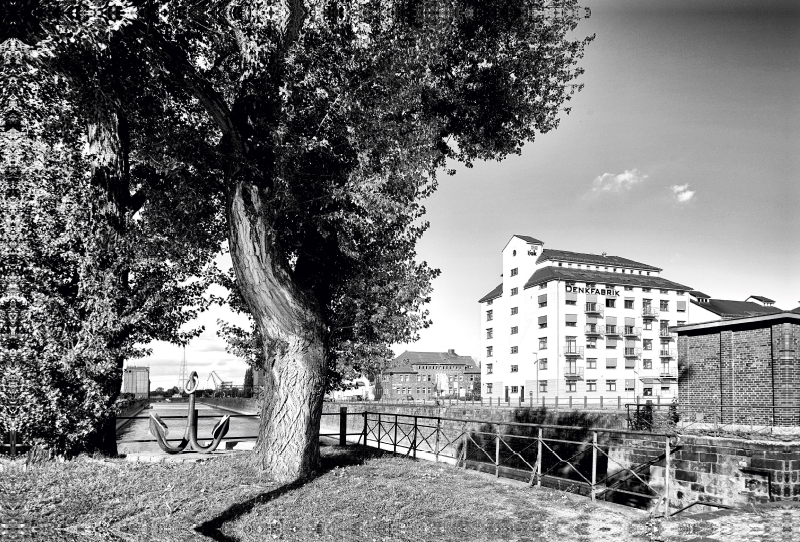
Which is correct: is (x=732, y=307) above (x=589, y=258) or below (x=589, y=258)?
below

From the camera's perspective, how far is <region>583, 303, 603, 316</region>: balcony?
6319 cm

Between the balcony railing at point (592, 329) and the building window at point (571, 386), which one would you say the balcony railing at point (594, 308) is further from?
the building window at point (571, 386)

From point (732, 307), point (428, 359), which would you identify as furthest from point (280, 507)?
point (428, 359)

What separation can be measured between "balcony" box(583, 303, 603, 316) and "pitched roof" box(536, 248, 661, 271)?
18.1 feet

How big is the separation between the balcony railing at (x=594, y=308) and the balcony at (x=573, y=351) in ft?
12.5

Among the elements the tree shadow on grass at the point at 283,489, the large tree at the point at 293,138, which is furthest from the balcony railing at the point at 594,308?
the large tree at the point at 293,138

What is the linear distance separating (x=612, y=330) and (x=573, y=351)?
604 centimetres

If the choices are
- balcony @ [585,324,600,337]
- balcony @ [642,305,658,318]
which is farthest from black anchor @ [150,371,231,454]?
balcony @ [642,305,658,318]

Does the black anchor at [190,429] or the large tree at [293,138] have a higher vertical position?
the large tree at [293,138]

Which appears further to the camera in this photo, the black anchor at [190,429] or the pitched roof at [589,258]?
the pitched roof at [589,258]

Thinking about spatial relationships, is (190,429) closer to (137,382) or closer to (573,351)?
(573,351)

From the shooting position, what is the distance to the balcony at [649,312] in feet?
221

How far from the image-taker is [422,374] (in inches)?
4811

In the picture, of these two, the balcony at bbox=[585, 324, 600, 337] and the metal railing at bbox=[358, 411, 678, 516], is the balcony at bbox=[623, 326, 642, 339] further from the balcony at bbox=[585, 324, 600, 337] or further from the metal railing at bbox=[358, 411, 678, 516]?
the metal railing at bbox=[358, 411, 678, 516]
